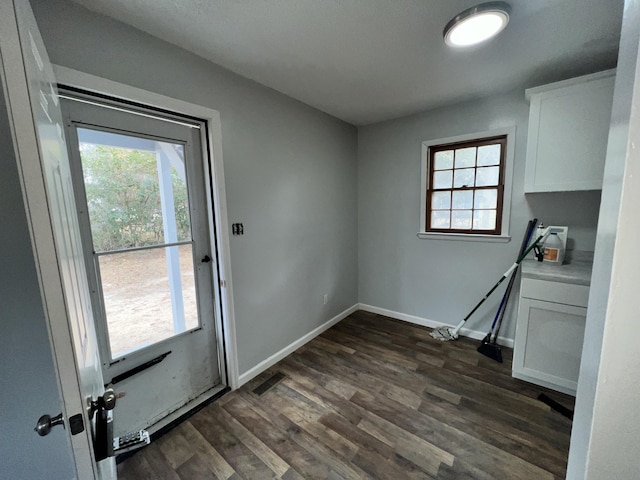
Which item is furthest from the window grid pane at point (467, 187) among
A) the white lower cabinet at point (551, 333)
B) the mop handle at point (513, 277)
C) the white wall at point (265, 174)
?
the white wall at point (265, 174)

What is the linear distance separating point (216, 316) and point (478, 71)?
2.72 metres

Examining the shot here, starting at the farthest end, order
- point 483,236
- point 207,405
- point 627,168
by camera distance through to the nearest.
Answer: point 483,236 < point 207,405 < point 627,168

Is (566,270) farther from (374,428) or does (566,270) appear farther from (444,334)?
(374,428)

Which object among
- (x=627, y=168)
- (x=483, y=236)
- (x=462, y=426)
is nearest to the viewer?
(x=627, y=168)

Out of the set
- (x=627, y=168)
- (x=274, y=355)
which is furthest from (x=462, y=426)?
(x=627, y=168)

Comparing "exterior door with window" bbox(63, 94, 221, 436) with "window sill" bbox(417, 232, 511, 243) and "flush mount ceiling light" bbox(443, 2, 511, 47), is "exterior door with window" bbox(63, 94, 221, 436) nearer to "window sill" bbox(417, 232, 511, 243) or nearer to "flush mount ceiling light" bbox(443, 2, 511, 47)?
"flush mount ceiling light" bbox(443, 2, 511, 47)

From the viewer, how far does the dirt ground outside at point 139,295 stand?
148 centimetres

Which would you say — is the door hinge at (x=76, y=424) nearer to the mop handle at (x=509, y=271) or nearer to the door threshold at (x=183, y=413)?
the door threshold at (x=183, y=413)

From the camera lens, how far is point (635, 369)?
1.12 ft

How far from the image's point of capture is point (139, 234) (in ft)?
5.10

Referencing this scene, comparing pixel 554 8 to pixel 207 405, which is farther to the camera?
pixel 207 405

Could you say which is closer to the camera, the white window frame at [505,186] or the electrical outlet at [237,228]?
the electrical outlet at [237,228]

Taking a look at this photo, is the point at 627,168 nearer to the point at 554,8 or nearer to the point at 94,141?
the point at 554,8

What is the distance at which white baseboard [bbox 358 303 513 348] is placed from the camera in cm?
255
